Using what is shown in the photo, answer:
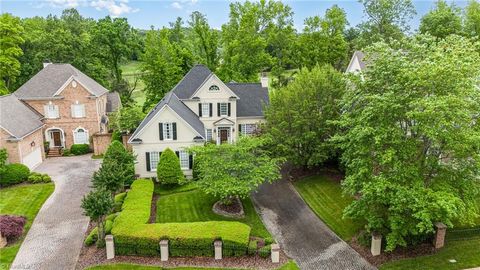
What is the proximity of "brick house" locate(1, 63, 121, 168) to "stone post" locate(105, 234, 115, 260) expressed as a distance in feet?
67.2

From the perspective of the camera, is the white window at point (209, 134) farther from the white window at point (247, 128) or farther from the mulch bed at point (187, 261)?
the mulch bed at point (187, 261)

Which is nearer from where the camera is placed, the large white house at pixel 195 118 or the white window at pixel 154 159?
the large white house at pixel 195 118

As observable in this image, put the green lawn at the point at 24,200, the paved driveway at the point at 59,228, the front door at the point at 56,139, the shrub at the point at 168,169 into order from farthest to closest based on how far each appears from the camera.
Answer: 1. the front door at the point at 56,139
2. the shrub at the point at 168,169
3. the green lawn at the point at 24,200
4. the paved driveway at the point at 59,228

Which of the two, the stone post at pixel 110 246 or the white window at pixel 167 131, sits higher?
the white window at pixel 167 131

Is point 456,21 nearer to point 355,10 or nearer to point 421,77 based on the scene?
point 355,10

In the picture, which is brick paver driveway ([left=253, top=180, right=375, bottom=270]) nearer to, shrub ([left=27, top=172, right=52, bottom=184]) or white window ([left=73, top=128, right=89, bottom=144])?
shrub ([left=27, top=172, right=52, bottom=184])

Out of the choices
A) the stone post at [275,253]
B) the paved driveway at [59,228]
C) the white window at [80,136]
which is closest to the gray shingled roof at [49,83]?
the white window at [80,136]

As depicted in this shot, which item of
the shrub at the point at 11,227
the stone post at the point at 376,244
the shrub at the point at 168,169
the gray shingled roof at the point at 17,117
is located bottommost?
the stone post at the point at 376,244

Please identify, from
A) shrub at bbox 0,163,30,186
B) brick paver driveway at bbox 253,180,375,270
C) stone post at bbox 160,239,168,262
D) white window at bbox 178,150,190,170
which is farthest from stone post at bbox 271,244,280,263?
shrub at bbox 0,163,30,186

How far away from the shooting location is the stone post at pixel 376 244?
18047mm

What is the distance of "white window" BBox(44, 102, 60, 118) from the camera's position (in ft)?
113

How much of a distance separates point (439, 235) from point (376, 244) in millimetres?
3232

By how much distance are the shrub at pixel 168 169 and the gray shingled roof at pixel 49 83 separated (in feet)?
44.1

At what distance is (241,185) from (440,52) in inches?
490
